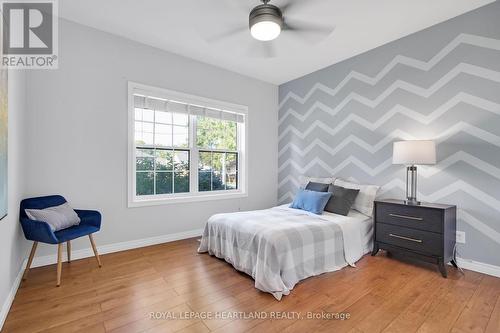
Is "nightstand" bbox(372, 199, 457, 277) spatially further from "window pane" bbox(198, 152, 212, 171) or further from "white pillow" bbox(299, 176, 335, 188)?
"window pane" bbox(198, 152, 212, 171)

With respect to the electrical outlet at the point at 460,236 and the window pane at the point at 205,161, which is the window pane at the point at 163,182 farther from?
the electrical outlet at the point at 460,236

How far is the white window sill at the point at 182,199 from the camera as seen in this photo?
330 centimetres

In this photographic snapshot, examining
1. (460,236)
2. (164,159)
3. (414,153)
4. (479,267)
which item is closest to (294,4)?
(414,153)

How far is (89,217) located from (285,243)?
2.16 metres

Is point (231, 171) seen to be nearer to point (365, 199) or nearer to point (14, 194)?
point (365, 199)

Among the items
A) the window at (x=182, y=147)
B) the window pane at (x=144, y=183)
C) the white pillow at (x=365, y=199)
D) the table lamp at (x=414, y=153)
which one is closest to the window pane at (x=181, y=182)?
the window at (x=182, y=147)

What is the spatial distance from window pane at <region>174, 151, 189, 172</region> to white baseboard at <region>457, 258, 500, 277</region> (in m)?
3.65

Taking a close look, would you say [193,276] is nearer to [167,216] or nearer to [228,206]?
[167,216]

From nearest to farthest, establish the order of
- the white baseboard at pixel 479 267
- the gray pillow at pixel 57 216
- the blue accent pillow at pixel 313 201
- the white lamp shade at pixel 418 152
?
the gray pillow at pixel 57 216
the white baseboard at pixel 479 267
the white lamp shade at pixel 418 152
the blue accent pillow at pixel 313 201

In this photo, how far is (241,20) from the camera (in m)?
2.64

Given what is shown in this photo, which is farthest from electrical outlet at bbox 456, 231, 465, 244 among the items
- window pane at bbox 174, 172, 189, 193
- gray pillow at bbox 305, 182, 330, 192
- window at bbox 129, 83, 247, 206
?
window pane at bbox 174, 172, 189, 193

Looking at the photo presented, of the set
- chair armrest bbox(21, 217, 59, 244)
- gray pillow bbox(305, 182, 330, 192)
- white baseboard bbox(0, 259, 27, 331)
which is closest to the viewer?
white baseboard bbox(0, 259, 27, 331)

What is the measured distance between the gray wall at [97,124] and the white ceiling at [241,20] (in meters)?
0.25

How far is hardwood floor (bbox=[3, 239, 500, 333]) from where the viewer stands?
1.70 meters
